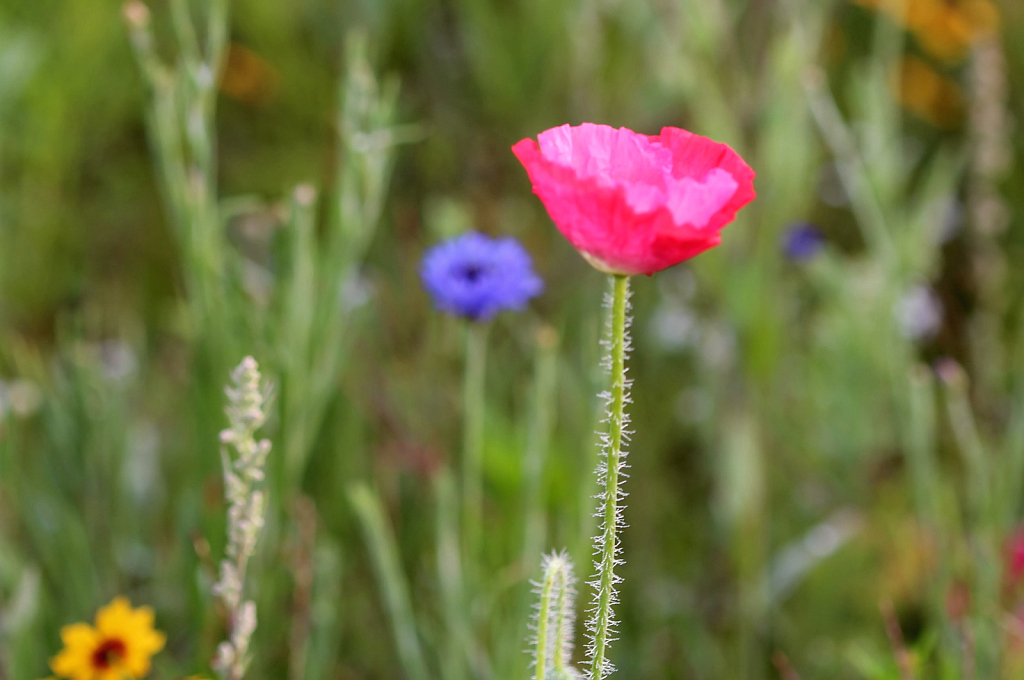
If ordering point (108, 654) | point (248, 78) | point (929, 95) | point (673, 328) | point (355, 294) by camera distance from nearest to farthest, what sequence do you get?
point (108, 654) → point (355, 294) → point (673, 328) → point (248, 78) → point (929, 95)

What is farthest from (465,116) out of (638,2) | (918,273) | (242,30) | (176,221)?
(176,221)

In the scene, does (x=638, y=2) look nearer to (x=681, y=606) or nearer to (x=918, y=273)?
(x=918, y=273)

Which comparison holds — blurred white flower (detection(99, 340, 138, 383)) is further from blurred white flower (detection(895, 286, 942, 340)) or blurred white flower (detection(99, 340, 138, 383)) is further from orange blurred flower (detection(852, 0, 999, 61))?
orange blurred flower (detection(852, 0, 999, 61))

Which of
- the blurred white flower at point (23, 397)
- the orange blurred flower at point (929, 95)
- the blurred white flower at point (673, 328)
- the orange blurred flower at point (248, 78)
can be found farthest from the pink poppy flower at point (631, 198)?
the orange blurred flower at point (929, 95)

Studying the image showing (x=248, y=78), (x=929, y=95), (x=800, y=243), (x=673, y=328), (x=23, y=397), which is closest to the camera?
(x=23, y=397)

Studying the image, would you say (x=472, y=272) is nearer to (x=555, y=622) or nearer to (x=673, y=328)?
(x=555, y=622)

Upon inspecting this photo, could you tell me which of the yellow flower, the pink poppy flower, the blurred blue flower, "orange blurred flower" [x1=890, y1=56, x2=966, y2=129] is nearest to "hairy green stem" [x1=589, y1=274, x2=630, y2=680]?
the pink poppy flower

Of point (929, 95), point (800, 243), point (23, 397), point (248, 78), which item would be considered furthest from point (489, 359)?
point (929, 95)
